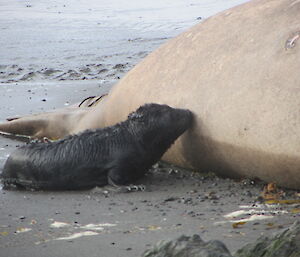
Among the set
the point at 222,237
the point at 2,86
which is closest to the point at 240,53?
the point at 222,237

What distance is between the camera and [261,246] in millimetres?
2984

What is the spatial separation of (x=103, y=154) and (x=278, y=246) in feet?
9.21

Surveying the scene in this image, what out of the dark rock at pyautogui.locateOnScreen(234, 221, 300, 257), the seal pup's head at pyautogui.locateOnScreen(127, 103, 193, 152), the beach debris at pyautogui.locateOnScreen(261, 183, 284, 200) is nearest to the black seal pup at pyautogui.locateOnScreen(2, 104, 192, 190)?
the seal pup's head at pyautogui.locateOnScreen(127, 103, 193, 152)

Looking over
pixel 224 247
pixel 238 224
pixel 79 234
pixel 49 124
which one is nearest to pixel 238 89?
pixel 238 224

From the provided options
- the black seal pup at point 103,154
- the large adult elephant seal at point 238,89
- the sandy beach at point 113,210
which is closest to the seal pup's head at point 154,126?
the black seal pup at point 103,154

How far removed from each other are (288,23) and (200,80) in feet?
2.20

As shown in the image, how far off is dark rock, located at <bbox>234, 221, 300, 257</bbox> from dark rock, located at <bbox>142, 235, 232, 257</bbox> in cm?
15

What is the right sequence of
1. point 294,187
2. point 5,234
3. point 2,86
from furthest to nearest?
point 2,86
point 294,187
point 5,234

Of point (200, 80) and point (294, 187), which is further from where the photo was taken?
point (200, 80)

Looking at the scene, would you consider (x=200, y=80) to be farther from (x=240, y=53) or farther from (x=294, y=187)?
(x=294, y=187)

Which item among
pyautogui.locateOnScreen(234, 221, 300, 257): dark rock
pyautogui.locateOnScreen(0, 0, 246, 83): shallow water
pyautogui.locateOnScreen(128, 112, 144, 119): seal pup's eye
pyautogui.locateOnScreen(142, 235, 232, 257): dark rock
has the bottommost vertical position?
pyautogui.locateOnScreen(0, 0, 246, 83): shallow water

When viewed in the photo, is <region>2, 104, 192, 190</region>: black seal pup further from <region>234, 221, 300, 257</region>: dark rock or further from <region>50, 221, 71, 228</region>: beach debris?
<region>234, 221, 300, 257</region>: dark rock

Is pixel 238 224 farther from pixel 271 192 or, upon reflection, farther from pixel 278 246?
pixel 278 246

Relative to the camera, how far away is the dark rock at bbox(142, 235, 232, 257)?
2.80 m
